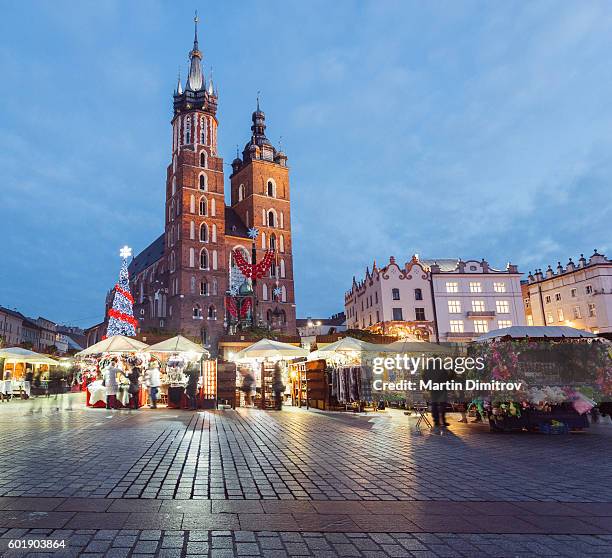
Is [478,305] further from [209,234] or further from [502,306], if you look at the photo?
[209,234]

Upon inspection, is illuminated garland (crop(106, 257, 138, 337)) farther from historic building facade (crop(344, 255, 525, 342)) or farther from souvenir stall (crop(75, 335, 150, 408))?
historic building facade (crop(344, 255, 525, 342))

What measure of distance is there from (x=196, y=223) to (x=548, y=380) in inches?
2193

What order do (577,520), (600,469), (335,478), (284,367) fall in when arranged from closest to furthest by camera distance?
(577,520), (335,478), (600,469), (284,367)

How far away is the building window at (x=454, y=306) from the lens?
53.8 meters

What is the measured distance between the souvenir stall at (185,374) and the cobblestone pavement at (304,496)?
345 inches

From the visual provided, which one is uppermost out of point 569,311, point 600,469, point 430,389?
point 569,311

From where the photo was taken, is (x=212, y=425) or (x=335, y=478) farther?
(x=212, y=425)

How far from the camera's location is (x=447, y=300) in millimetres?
54125

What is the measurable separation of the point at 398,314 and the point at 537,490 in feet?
158

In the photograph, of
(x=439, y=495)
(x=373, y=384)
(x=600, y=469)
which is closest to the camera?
(x=439, y=495)

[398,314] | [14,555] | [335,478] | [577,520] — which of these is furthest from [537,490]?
[398,314]

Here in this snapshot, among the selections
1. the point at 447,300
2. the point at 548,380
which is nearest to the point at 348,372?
the point at 548,380

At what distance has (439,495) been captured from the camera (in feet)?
18.2

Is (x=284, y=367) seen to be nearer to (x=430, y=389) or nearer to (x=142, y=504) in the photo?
(x=430, y=389)
